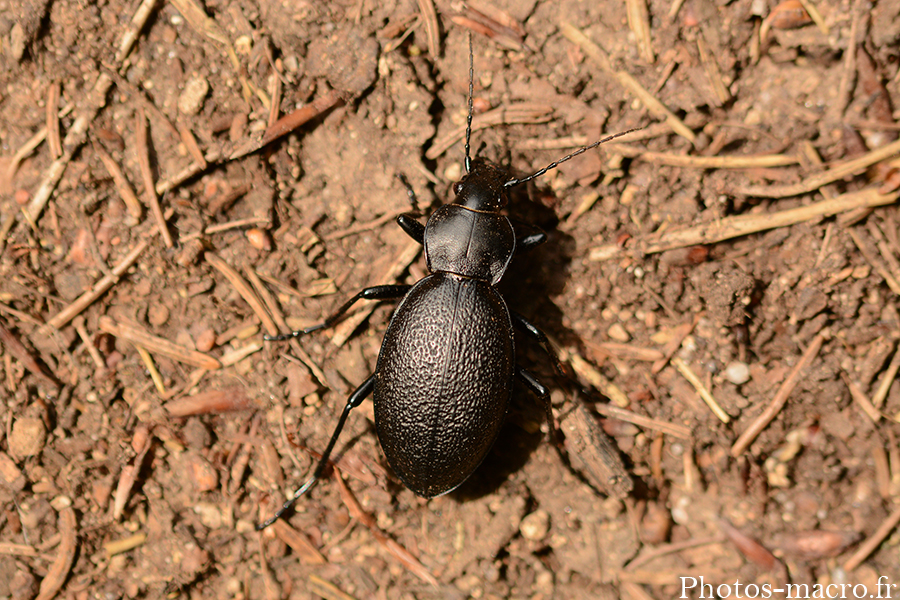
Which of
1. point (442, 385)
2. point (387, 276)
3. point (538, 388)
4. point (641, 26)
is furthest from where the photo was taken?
point (387, 276)

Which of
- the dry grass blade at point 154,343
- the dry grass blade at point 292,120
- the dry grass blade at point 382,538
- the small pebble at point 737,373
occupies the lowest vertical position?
the dry grass blade at point 382,538

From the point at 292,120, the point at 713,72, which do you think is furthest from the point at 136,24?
the point at 713,72

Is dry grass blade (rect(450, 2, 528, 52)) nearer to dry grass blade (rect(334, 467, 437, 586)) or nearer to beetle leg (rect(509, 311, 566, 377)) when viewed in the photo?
beetle leg (rect(509, 311, 566, 377))

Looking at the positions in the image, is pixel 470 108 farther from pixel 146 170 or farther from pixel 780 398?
pixel 780 398

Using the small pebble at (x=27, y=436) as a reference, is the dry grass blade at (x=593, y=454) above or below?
above

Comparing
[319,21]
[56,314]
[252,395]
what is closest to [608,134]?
[319,21]

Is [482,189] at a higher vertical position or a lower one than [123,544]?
higher

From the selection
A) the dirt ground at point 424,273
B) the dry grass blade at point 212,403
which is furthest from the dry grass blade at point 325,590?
the dry grass blade at point 212,403

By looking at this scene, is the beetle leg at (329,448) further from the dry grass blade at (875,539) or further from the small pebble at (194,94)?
the dry grass blade at (875,539)
